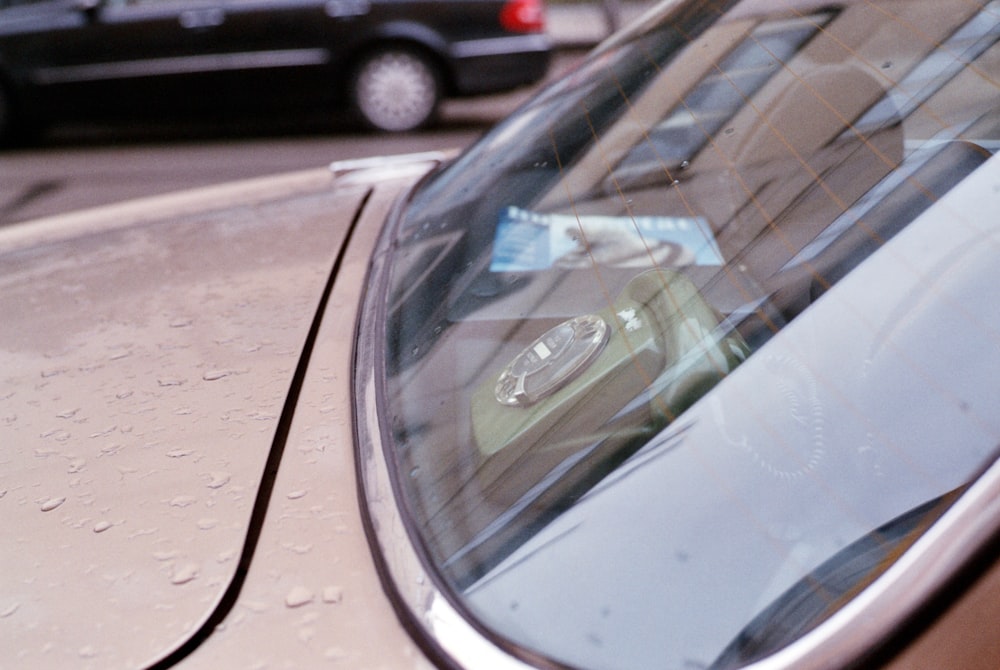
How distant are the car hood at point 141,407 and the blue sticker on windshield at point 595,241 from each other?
13.6 inches

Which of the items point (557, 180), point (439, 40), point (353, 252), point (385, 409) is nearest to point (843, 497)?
point (385, 409)

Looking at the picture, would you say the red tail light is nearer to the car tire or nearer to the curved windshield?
the car tire

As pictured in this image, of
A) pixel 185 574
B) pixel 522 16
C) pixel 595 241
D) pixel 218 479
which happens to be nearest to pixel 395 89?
pixel 522 16

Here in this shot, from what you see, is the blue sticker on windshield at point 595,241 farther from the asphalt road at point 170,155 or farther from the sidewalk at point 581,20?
the sidewalk at point 581,20

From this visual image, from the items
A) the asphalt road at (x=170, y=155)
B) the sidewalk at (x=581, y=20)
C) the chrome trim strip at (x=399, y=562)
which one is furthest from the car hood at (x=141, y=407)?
the sidewalk at (x=581, y=20)

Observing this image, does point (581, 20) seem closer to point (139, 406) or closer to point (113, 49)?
point (113, 49)

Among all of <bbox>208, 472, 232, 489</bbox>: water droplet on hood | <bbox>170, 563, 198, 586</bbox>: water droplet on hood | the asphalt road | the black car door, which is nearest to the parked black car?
the black car door

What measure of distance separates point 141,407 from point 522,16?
600 centimetres

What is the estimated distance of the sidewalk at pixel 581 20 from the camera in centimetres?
1076

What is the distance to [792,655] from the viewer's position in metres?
0.97

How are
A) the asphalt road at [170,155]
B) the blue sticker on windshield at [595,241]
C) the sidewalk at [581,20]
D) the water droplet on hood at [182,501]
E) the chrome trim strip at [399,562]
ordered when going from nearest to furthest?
the chrome trim strip at [399,562], the water droplet on hood at [182,501], the blue sticker on windshield at [595,241], the asphalt road at [170,155], the sidewalk at [581,20]

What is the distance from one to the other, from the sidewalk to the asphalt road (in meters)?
3.10

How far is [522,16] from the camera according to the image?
271 inches

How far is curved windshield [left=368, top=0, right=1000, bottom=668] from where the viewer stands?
105 centimetres
